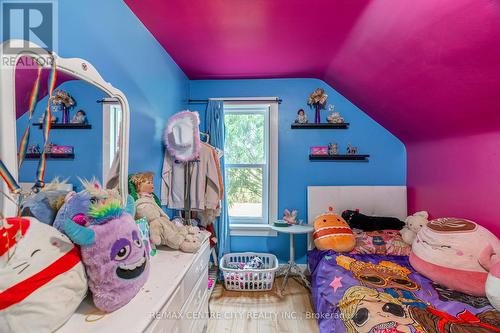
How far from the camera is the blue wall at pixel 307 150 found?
296 cm

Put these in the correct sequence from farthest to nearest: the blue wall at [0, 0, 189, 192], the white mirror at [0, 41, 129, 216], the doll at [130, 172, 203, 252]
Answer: the doll at [130, 172, 203, 252] → the blue wall at [0, 0, 189, 192] → the white mirror at [0, 41, 129, 216]

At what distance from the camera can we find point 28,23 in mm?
929

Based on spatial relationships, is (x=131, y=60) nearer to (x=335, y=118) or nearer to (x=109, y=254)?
(x=109, y=254)

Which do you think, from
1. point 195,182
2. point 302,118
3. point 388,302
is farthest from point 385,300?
point 302,118

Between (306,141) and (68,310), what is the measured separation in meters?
2.68

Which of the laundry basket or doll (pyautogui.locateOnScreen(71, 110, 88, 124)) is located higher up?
doll (pyautogui.locateOnScreen(71, 110, 88, 124))

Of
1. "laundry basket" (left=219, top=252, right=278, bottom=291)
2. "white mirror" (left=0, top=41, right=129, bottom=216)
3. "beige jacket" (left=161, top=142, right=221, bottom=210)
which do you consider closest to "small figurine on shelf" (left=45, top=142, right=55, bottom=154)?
"white mirror" (left=0, top=41, right=129, bottom=216)

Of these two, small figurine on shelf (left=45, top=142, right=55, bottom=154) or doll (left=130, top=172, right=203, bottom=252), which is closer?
small figurine on shelf (left=45, top=142, right=55, bottom=154)

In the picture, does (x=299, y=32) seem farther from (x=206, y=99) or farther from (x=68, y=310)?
(x=68, y=310)

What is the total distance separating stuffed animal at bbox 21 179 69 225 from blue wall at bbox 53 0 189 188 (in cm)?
60

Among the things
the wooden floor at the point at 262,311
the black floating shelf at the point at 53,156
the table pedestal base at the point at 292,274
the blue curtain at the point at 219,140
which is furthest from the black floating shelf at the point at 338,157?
the black floating shelf at the point at 53,156

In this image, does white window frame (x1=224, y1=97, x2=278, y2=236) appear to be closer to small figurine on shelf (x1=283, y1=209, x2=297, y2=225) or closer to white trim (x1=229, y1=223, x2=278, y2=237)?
white trim (x1=229, y1=223, x2=278, y2=237)

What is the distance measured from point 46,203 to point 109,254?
1.06 feet

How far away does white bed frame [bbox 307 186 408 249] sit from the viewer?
9.37 feet
